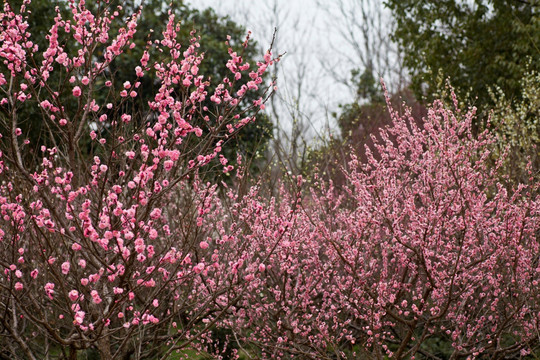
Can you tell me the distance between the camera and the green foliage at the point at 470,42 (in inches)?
440

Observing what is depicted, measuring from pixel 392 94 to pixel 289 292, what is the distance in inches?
595

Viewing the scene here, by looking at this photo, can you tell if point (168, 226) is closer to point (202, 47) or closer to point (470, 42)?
point (202, 47)

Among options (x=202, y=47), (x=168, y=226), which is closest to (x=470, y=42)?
(x=202, y=47)

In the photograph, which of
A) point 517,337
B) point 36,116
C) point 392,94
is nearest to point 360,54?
point 392,94

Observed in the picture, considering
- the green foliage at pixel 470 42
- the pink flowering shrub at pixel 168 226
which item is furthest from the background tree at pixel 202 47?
the pink flowering shrub at pixel 168 226

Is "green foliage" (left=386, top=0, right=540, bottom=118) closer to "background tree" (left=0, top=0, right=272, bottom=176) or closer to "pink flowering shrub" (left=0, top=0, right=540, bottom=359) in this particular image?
"background tree" (left=0, top=0, right=272, bottom=176)

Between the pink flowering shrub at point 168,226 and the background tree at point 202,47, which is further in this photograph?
the background tree at point 202,47

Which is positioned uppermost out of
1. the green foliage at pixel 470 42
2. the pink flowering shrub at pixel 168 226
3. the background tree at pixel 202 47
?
the background tree at pixel 202 47

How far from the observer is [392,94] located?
1977 cm

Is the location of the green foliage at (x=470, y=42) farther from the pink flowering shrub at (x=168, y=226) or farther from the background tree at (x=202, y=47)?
the pink flowering shrub at (x=168, y=226)

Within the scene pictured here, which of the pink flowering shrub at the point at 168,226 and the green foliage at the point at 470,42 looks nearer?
the pink flowering shrub at the point at 168,226

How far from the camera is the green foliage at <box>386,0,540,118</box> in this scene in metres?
11.2

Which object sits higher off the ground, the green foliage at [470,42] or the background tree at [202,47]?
the background tree at [202,47]

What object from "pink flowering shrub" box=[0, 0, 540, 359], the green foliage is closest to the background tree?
the green foliage
